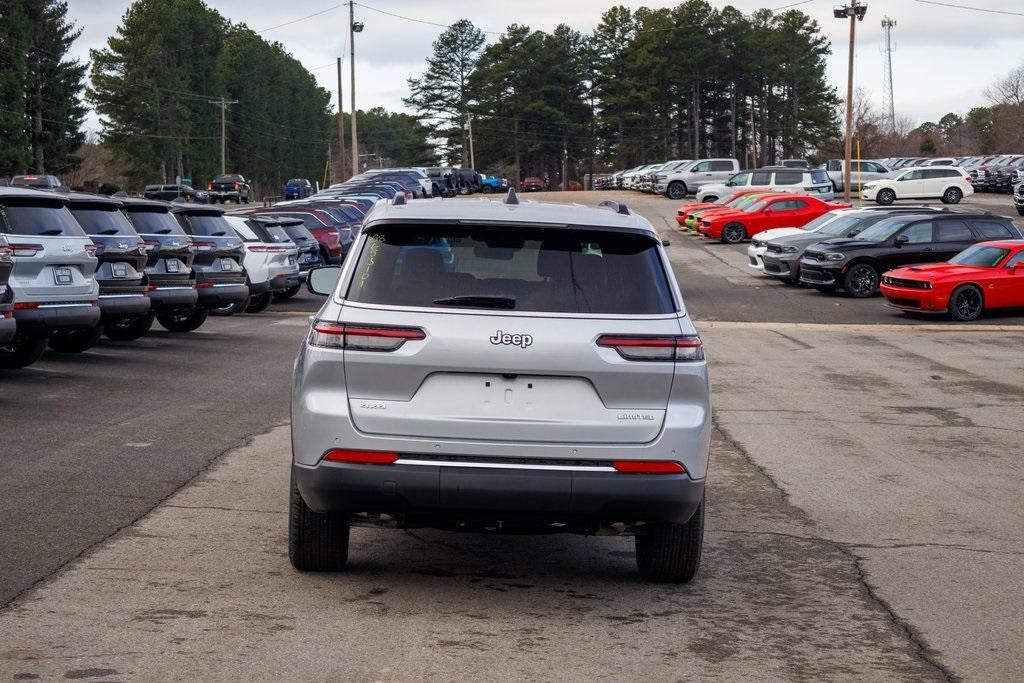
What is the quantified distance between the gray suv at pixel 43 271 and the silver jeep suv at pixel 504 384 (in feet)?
29.2

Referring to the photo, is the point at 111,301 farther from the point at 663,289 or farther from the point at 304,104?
the point at 304,104

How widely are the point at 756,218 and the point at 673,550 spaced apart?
132 feet

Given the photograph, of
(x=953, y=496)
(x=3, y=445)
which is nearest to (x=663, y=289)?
(x=953, y=496)

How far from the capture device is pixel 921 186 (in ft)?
204

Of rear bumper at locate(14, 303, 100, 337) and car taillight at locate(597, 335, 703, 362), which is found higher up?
car taillight at locate(597, 335, 703, 362)

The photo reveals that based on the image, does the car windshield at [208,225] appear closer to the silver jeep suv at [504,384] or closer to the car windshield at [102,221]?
the car windshield at [102,221]

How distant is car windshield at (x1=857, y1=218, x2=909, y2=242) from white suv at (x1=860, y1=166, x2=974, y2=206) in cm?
3194

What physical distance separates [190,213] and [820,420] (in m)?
11.6

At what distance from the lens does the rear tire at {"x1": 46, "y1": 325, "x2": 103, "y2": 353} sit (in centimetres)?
1691

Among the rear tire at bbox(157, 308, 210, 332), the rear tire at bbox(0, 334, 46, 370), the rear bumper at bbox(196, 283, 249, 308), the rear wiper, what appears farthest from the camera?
the rear tire at bbox(157, 308, 210, 332)

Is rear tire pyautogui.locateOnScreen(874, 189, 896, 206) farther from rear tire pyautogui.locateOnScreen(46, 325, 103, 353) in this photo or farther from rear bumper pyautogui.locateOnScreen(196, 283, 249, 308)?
rear tire pyautogui.locateOnScreen(46, 325, 103, 353)

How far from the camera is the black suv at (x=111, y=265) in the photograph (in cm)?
1658

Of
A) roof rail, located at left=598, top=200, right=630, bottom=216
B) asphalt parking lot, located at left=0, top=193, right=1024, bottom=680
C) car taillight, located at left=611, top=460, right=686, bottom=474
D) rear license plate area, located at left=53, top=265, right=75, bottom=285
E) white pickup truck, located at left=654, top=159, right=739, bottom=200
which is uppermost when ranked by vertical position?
white pickup truck, located at left=654, top=159, right=739, bottom=200

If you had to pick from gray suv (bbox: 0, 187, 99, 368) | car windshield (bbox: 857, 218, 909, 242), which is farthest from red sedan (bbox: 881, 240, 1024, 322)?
gray suv (bbox: 0, 187, 99, 368)
